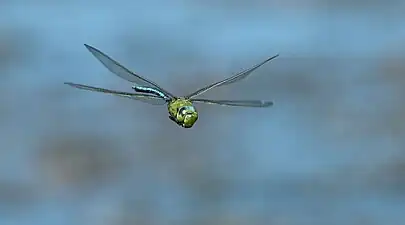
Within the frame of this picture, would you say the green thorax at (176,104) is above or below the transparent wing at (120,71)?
below

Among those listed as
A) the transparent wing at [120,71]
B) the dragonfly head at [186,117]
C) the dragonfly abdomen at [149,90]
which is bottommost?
the dragonfly head at [186,117]

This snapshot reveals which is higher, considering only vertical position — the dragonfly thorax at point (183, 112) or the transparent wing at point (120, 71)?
the transparent wing at point (120, 71)

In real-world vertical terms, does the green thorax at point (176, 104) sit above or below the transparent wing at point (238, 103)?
above

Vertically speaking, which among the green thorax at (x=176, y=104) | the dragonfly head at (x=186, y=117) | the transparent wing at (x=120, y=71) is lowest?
the dragonfly head at (x=186, y=117)

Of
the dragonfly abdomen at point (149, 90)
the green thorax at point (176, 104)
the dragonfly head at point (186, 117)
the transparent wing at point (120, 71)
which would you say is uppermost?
the transparent wing at point (120, 71)

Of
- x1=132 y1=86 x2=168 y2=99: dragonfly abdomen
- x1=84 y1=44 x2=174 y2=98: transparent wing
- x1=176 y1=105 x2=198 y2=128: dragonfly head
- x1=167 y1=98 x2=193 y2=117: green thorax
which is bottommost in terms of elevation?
x1=176 y1=105 x2=198 y2=128: dragonfly head

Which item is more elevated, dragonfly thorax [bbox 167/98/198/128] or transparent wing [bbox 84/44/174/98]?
transparent wing [bbox 84/44/174/98]

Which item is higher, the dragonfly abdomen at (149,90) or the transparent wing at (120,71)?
the transparent wing at (120,71)
